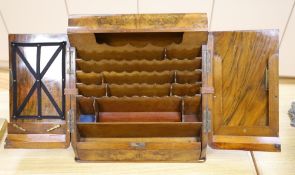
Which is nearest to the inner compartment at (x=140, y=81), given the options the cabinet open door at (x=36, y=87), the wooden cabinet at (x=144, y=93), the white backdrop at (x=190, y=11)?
the wooden cabinet at (x=144, y=93)

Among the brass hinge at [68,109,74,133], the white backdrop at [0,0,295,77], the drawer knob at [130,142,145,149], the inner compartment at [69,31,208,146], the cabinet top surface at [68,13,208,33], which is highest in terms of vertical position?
the white backdrop at [0,0,295,77]

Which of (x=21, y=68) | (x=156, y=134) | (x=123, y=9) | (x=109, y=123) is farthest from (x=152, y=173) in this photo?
(x=123, y=9)

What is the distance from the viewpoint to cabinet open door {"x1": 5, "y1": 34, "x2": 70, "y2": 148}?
164 centimetres

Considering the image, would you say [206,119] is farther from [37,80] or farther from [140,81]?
[37,80]

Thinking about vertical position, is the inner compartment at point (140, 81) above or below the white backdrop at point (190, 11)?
below

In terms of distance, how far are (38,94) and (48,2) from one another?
883 millimetres

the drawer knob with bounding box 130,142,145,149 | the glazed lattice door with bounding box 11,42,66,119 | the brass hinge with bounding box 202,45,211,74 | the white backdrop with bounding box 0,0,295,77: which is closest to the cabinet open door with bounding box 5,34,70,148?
the glazed lattice door with bounding box 11,42,66,119

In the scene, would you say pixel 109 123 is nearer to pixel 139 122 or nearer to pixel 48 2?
pixel 139 122

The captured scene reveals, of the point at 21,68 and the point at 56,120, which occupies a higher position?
the point at 21,68

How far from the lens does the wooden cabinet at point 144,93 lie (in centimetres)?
157

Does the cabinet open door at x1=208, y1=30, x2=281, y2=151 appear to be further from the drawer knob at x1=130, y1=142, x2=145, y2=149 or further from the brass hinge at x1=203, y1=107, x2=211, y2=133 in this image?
the drawer knob at x1=130, y1=142, x2=145, y2=149

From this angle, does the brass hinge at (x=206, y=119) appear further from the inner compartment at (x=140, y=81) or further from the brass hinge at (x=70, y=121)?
the brass hinge at (x=70, y=121)

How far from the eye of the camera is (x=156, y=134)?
1.64 m

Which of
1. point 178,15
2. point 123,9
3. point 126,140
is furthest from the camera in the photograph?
point 123,9
